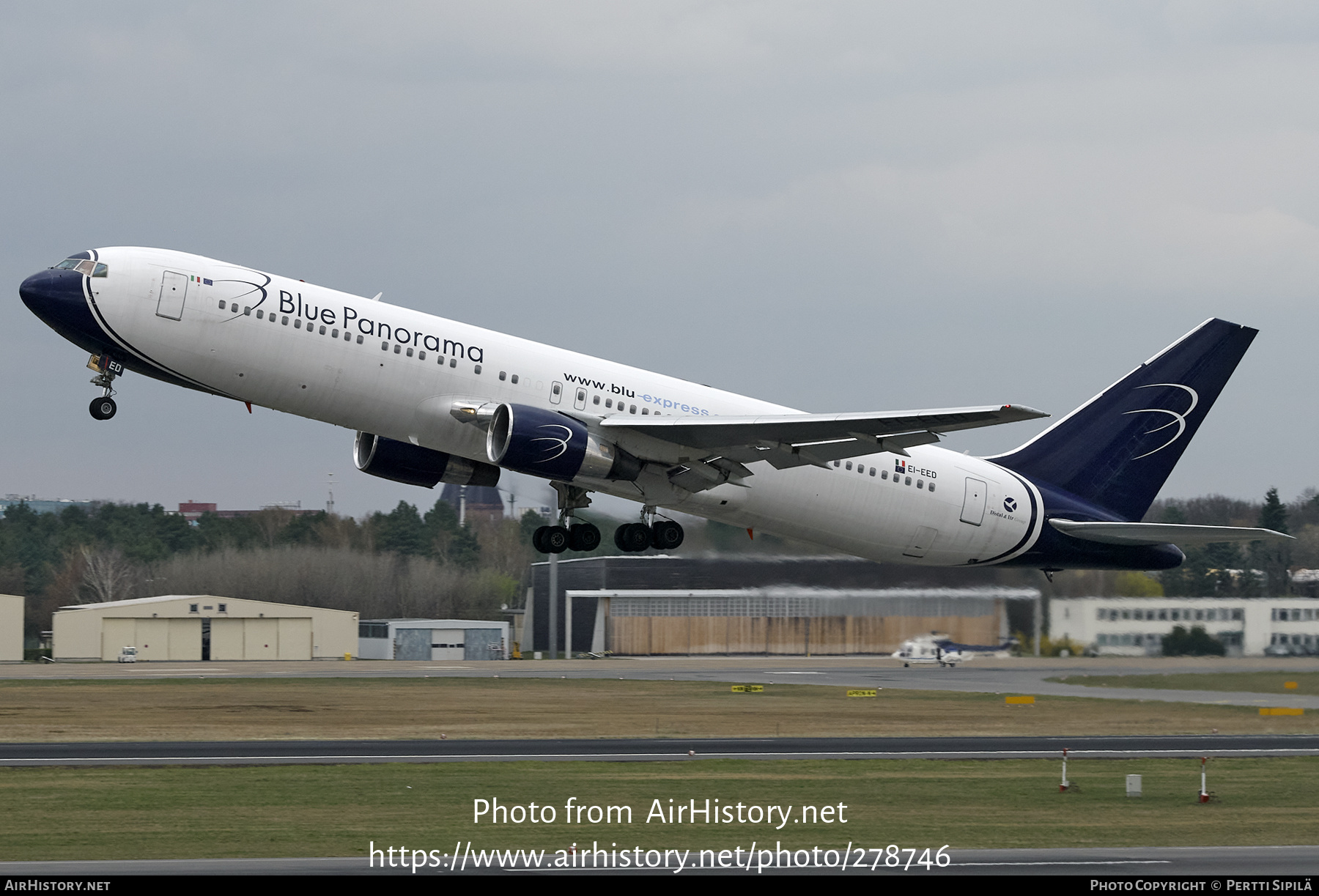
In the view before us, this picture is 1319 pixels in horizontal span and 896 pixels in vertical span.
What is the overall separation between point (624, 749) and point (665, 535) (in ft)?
22.1

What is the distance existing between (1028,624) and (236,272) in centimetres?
3443

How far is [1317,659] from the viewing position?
5912cm

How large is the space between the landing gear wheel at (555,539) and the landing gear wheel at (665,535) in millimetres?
2416

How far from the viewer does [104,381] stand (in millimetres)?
Result: 33875

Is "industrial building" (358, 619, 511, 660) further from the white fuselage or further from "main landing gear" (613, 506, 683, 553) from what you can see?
the white fuselage

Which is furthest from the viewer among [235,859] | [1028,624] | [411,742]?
[1028,624]

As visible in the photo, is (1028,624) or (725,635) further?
(725,635)

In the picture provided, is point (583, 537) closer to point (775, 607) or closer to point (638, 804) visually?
point (638, 804)

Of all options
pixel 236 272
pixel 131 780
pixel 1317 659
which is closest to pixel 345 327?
pixel 236 272

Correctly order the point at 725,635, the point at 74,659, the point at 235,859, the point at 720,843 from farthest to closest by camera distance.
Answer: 1. the point at 74,659
2. the point at 725,635
3. the point at 720,843
4. the point at 235,859

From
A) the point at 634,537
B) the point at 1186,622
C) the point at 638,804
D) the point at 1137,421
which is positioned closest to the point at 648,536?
the point at 634,537

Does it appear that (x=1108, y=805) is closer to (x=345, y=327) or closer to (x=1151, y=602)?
(x=345, y=327)

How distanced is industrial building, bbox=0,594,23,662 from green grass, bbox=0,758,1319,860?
2499 inches

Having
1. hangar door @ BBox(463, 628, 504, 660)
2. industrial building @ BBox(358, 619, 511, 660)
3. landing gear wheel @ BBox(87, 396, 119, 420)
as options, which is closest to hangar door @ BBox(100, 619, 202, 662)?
industrial building @ BBox(358, 619, 511, 660)
